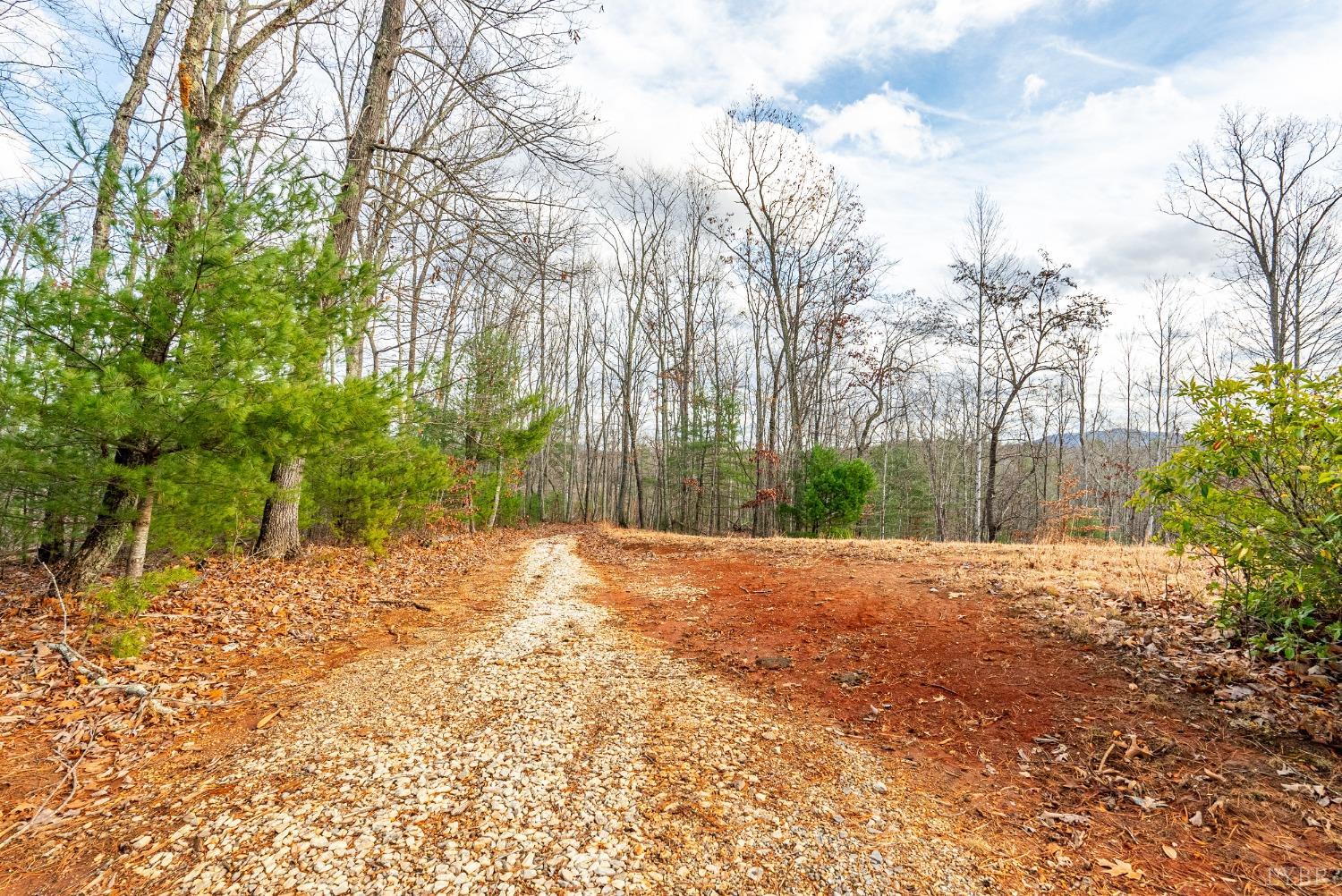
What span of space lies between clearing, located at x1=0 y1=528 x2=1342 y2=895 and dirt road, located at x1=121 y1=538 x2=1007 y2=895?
0.01 meters

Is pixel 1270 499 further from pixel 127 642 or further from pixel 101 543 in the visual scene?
pixel 101 543

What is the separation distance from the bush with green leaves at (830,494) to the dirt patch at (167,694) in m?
13.1

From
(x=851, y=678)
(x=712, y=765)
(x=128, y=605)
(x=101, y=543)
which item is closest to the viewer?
(x=712, y=765)

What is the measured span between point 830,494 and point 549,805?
15956 mm

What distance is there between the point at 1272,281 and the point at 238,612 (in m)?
24.5

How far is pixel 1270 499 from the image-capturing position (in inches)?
128

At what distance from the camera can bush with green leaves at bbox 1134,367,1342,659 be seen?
2992 millimetres

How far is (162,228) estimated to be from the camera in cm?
381

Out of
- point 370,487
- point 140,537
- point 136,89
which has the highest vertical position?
point 136,89

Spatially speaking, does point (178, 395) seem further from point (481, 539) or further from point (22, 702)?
point (481, 539)

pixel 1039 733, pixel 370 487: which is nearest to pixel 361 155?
pixel 370 487

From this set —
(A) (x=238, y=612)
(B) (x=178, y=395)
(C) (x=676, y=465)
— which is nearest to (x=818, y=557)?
(A) (x=238, y=612)

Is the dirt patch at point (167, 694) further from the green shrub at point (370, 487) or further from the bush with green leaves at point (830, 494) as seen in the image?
the bush with green leaves at point (830, 494)

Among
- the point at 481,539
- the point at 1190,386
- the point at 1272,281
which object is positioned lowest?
the point at 481,539
